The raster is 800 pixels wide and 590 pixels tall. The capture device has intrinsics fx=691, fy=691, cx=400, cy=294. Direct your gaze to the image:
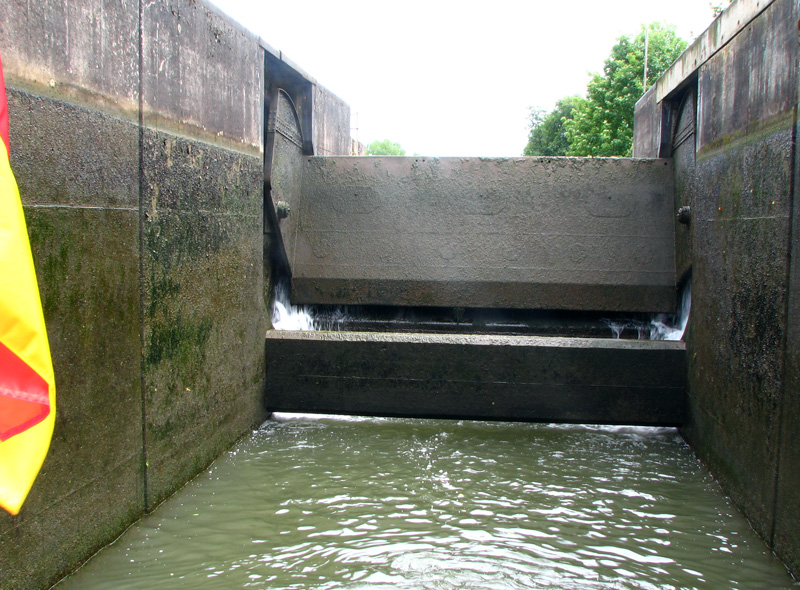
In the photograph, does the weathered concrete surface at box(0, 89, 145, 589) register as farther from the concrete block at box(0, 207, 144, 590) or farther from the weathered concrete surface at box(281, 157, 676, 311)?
the weathered concrete surface at box(281, 157, 676, 311)

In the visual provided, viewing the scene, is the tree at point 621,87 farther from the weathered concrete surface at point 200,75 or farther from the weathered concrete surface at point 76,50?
the weathered concrete surface at point 76,50

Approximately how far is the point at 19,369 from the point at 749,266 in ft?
12.1

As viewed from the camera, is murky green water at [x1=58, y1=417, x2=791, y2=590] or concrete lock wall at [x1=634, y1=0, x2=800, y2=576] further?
concrete lock wall at [x1=634, y1=0, x2=800, y2=576]

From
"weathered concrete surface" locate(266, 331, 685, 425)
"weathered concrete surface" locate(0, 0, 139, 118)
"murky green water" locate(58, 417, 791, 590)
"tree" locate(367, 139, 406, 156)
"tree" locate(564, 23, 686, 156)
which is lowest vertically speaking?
"murky green water" locate(58, 417, 791, 590)

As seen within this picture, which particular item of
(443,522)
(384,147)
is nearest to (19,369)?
(443,522)

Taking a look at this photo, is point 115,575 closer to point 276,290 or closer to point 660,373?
point 276,290

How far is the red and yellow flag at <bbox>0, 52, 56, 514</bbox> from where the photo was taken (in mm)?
1526

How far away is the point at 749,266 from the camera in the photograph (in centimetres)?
391

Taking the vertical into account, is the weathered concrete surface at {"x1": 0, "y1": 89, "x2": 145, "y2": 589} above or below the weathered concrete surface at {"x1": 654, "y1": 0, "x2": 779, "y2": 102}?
below

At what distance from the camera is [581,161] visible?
642 cm

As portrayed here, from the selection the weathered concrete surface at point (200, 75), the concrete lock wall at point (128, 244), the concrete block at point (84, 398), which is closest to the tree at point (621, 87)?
the weathered concrete surface at point (200, 75)

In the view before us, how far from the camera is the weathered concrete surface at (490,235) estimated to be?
20.1 ft

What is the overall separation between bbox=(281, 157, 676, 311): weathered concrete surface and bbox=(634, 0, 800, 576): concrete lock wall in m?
0.73

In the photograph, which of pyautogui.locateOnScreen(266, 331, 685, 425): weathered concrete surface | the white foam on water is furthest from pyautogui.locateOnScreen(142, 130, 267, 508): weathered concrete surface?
the white foam on water
